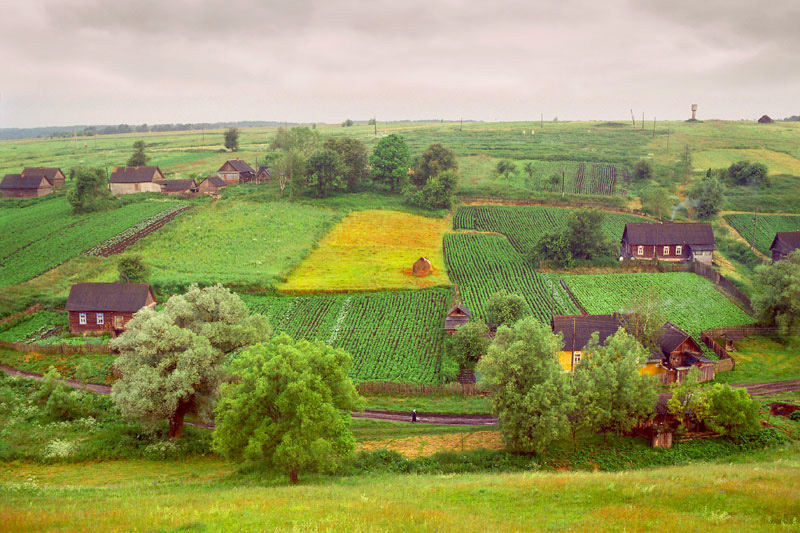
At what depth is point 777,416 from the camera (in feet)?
119

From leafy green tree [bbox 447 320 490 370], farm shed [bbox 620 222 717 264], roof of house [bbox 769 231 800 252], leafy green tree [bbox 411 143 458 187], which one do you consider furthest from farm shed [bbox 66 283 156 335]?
roof of house [bbox 769 231 800 252]

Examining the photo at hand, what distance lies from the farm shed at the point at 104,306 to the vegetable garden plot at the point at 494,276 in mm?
30976

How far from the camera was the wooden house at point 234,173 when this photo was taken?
4619 inches

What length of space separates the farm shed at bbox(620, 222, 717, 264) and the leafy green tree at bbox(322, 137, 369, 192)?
48607 millimetres

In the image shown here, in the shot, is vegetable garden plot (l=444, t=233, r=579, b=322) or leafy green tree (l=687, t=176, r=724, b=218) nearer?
vegetable garden plot (l=444, t=233, r=579, b=322)

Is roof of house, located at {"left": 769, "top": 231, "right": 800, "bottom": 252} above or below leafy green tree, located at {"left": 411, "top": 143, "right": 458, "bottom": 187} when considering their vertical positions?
below

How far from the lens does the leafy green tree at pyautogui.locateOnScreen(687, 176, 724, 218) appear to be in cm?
8619

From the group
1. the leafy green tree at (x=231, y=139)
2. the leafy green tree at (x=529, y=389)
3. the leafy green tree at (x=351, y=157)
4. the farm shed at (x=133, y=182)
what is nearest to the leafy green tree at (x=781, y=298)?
the leafy green tree at (x=529, y=389)

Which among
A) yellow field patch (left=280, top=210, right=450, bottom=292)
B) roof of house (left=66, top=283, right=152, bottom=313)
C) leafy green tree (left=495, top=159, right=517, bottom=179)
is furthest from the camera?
leafy green tree (left=495, top=159, right=517, bottom=179)

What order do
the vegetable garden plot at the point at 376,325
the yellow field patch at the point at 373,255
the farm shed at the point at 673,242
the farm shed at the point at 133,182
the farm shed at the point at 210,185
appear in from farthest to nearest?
the farm shed at the point at 210,185 → the farm shed at the point at 133,182 → the farm shed at the point at 673,242 → the yellow field patch at the point at 373,255 → the vegetable garden plot at the point at 376,325

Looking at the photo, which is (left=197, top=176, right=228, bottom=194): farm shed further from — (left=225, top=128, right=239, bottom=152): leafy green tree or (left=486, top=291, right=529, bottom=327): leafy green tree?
(left=486, top=291, right=529, bottom=327): leafy green tree

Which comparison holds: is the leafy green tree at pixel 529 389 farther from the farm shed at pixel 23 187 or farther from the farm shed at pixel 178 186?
the farm shed at pixel 23 187

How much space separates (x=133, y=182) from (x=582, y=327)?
87.2 meters

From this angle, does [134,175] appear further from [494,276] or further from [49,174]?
[494,276]
